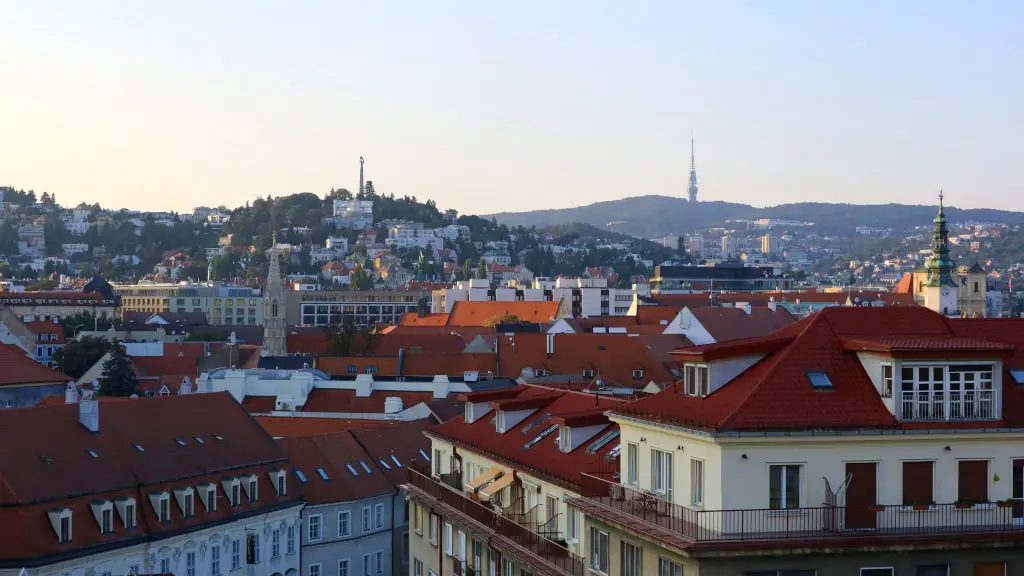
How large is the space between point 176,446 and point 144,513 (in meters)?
4.32

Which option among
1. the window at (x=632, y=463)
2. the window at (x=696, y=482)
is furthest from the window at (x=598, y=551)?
the window at (x=696, y=482)

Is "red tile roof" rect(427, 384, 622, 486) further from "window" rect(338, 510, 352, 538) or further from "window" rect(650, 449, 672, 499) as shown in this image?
"window" rect(338, 510, 352, 538)

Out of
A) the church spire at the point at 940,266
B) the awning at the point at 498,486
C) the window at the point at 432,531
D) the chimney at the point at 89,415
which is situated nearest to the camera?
the awning at the point at 498,486

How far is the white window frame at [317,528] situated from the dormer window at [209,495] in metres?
5.67

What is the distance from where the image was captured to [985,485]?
22.3 metres

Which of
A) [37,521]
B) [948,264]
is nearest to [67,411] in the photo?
[37,521]

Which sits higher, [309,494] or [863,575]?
[863,575]

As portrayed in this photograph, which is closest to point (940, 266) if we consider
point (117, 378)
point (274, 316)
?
point (274, 316)

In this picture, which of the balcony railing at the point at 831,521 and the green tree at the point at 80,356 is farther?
the green tree at the point at 80,356

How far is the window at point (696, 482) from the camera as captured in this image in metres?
21.5

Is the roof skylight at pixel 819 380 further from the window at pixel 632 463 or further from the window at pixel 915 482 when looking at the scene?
the window at pixel 632 463

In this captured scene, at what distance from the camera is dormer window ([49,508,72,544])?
35812 mm

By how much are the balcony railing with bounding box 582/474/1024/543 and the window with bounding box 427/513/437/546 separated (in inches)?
589

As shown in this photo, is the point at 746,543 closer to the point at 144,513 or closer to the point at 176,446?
the point at 144,513
